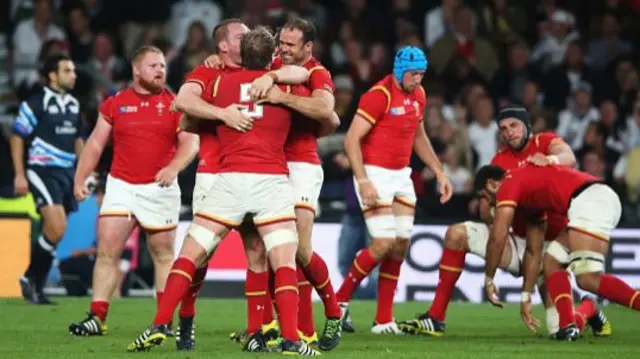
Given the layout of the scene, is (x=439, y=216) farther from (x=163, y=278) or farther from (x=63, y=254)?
(x=163, y=278)

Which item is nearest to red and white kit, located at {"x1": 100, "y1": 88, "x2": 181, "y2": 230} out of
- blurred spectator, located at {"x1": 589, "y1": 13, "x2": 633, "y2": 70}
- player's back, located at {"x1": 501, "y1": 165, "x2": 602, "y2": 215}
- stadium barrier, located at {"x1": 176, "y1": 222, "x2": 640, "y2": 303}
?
→ player's back, located at {"x1": 501, "y1": 165, "x2": 602, "y2": 215}

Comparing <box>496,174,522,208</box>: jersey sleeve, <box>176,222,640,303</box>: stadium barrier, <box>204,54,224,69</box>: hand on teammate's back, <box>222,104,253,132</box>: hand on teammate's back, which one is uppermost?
<box>204,54,224,69</box>: hand on teammate's back

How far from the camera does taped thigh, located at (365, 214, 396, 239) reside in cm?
1484

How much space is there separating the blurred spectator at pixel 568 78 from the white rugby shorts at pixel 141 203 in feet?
Answer: 35.8

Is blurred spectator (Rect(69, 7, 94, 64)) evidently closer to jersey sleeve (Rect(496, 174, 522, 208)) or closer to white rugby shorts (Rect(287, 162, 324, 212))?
jersey sleeve (Rect(496, 174, 522, 208))

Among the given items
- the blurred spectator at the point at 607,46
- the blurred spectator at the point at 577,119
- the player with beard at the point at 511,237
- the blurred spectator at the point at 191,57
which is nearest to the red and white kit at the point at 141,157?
the player with beard at the point at 511,237

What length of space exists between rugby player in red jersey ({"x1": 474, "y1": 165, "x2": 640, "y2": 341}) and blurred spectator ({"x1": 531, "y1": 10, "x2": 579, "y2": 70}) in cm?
1083

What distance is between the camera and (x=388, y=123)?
14.9 meters

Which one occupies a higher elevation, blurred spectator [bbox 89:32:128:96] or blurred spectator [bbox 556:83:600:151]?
blurred spectator [bbox 89:32:128:96]

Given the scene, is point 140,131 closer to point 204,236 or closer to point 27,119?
point 204,236

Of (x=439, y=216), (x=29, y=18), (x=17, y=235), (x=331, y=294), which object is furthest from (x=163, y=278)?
(x=29, y=18)

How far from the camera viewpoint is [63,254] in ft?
66.7

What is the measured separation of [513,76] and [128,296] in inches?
281

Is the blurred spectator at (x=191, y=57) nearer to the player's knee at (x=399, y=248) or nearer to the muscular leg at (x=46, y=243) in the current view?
the muscular leg at (x=46, y=243)
